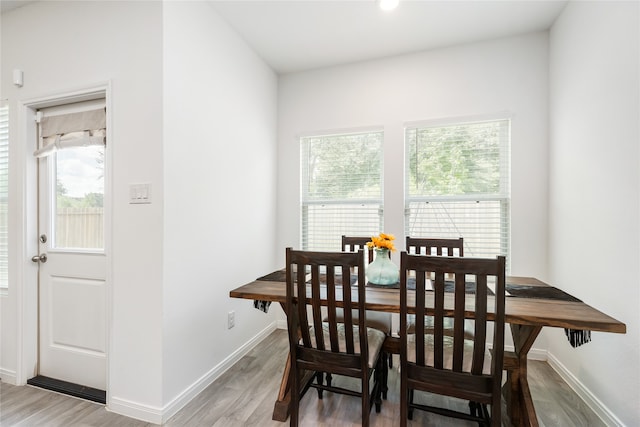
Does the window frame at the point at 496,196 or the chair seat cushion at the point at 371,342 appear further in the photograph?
the window frame at the point at 496,196

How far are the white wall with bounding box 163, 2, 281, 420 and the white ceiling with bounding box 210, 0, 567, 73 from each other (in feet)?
0.79

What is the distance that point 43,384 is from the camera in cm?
205

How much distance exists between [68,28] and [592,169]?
363 cm

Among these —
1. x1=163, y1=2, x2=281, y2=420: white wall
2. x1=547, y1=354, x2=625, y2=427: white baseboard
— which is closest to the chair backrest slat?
x1=547, y1=354, x2=625, y2=427: white baseboard

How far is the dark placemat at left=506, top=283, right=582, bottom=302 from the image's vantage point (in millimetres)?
1669

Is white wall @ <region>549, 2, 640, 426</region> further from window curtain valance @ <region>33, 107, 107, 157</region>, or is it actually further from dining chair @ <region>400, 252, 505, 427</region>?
window curtain valance @ <region>33, 107, 107, 157</region>

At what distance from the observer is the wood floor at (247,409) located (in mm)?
1724

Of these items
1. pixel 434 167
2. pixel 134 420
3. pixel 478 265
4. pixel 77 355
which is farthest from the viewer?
pixel 434 167

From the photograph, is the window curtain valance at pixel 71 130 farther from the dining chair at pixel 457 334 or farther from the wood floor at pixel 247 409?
the dining chair at pixel 457 334

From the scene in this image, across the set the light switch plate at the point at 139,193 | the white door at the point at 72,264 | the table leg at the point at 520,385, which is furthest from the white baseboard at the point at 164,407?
the table leg at the point at 520,385

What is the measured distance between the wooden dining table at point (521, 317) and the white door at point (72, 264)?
105 centimetres

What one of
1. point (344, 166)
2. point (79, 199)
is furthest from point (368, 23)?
point (79, 199)

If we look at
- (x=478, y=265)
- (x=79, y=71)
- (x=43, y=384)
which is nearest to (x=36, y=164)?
(x=79, y=71)

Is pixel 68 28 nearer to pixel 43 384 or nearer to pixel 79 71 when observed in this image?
pixel 79 71
